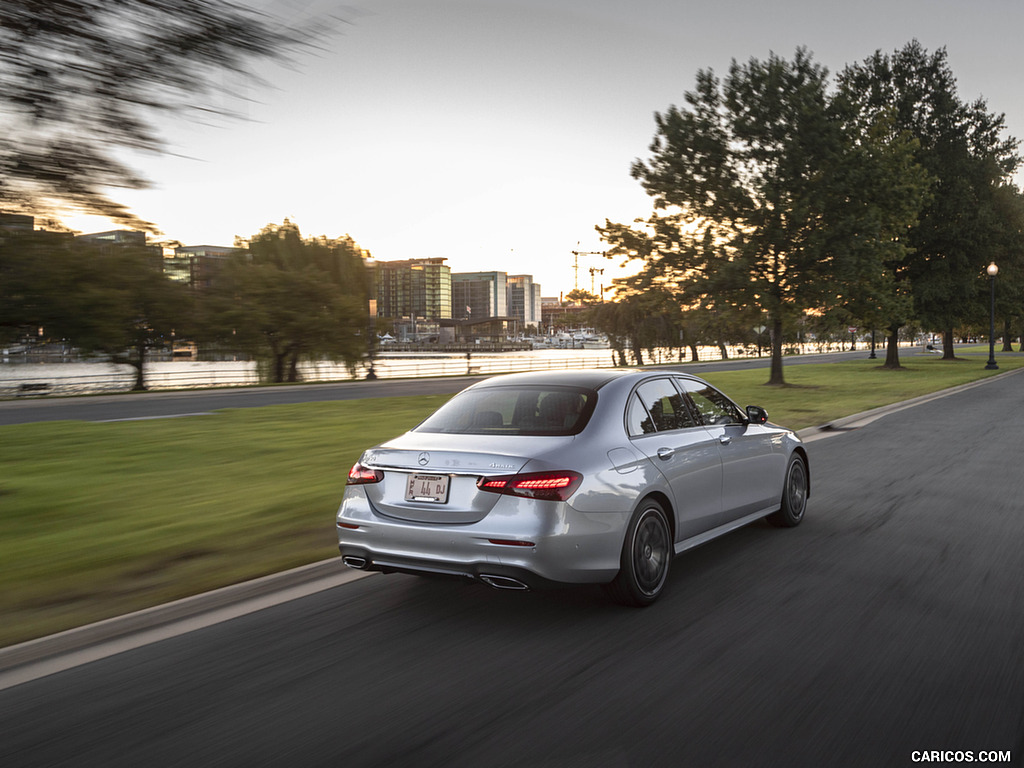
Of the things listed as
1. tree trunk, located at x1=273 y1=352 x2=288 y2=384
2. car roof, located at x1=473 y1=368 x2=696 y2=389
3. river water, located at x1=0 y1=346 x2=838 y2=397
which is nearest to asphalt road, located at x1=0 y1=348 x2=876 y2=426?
river water, located at x1=0 y1=346 x2=838 y2=397

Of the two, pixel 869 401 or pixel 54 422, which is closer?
pixel 54 422

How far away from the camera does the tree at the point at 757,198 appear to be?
26.2 m

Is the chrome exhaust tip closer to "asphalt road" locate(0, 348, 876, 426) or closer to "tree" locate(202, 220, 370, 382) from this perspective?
"asphalt road" locate(0, 348, 876, 426)

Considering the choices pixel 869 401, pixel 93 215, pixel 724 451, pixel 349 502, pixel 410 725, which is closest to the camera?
pixel 410 725

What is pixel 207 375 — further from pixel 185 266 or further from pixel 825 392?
pixel 185 266

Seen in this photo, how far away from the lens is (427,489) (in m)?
5.08

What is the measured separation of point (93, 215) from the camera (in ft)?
25.4

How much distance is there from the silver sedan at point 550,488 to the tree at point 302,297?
31.6m

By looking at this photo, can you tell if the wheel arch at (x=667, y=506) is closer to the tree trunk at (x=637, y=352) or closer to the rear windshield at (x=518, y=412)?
the rear windshield at (x=518, y=412)

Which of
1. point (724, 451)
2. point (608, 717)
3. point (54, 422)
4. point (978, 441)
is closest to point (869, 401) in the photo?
point (978, 441)

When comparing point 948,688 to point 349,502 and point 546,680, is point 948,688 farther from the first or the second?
point 349,502

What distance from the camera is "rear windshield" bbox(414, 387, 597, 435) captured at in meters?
5.49

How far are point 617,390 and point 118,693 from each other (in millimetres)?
3421

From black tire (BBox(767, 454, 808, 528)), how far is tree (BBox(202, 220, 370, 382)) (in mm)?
30709
